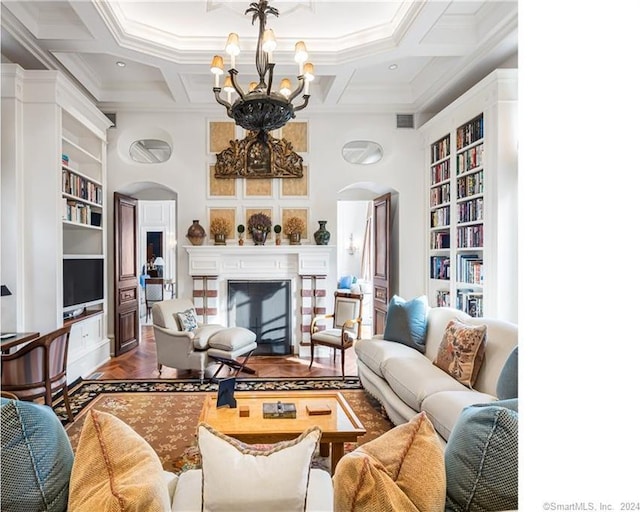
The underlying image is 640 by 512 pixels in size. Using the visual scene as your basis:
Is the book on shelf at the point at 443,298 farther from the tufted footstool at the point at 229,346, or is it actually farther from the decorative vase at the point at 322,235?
the tufted footstool at the point at 229,346

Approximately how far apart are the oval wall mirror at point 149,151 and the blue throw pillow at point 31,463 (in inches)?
219

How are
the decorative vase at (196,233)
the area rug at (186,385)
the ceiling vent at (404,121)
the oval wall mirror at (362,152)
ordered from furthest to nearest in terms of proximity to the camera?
1. the oval wall mirror at (362,152)
2. the ceiling vent at (404,121)
3. the decorative vase at (196,233)
4. the area rug at (186,385)

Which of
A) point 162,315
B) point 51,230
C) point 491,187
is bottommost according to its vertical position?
point 162,315

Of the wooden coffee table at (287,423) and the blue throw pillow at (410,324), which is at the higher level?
the blue throw pillow at (410,324)

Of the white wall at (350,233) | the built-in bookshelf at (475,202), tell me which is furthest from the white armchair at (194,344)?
the white wall at (350,233)

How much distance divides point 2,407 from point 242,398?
5.84 feet

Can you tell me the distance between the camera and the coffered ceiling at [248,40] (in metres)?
3.11

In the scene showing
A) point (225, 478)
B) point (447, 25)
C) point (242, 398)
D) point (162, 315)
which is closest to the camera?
point (225, 478)

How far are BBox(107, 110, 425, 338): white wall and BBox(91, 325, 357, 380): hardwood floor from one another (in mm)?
968

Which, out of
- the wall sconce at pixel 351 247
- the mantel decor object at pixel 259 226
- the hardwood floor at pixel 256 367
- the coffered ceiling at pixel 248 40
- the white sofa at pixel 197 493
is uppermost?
the coffered ceiling at pixel 248 40

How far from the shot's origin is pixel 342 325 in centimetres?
429

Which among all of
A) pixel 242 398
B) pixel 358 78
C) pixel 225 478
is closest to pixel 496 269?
pixel 242 398
